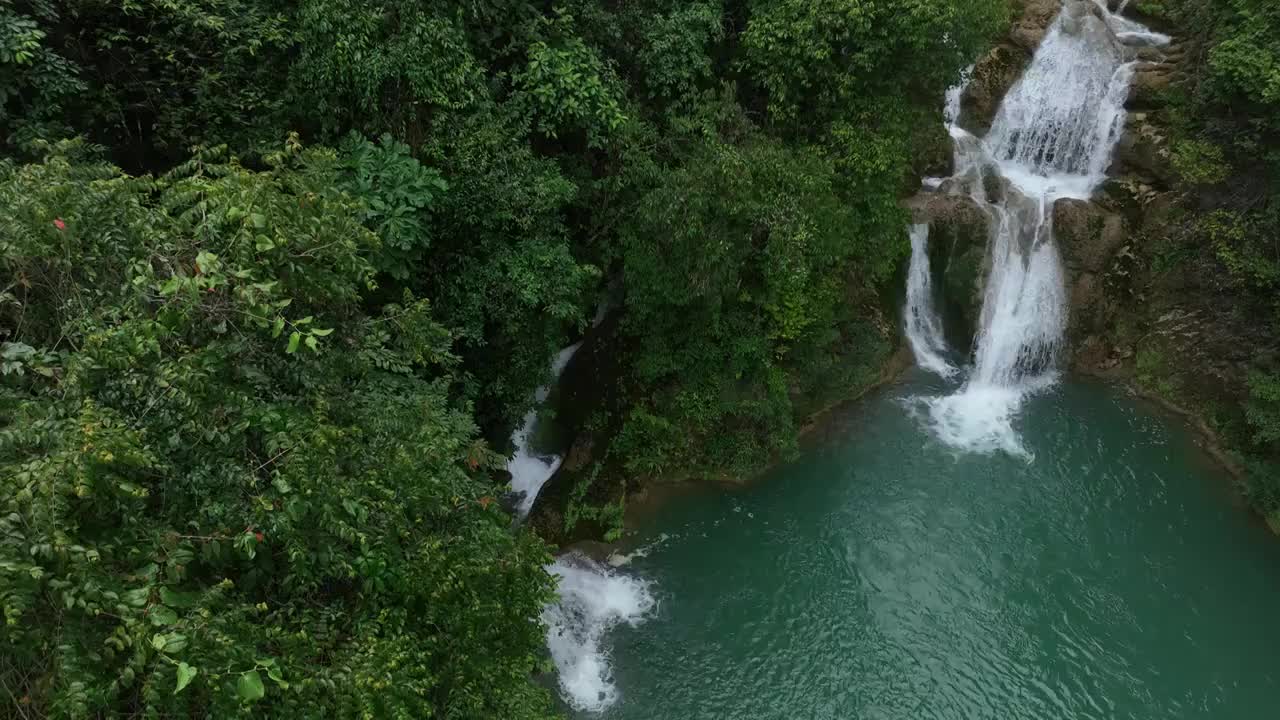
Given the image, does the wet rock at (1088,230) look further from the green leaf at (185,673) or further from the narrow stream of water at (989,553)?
the green leaf at (185,673)

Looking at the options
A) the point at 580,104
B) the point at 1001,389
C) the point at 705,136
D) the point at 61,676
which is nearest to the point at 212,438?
the point at 61,676

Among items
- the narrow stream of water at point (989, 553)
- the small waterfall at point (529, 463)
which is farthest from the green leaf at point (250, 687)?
the small waterfall at point (529, 463)

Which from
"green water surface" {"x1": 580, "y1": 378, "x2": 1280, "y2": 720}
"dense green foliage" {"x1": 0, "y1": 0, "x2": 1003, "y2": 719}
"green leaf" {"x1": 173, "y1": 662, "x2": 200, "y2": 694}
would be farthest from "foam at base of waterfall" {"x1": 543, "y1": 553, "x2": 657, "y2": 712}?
"green leaf" {"x1": 173, "y1": 662, "x2": 200, "y2": 694}

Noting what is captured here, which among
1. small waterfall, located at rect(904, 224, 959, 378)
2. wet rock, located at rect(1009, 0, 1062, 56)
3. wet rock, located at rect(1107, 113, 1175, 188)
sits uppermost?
wet rock, located at rect(1009, 0, 1062, 56)

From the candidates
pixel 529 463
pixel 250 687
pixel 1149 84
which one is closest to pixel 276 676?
pixel 250 687

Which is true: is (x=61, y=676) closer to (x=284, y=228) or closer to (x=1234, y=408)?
(x=284, y=228)

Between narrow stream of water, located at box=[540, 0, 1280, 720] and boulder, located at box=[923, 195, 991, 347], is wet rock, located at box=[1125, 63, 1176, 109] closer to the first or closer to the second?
narrow stream of water, located at box=[540, 0, 1280, 720]
